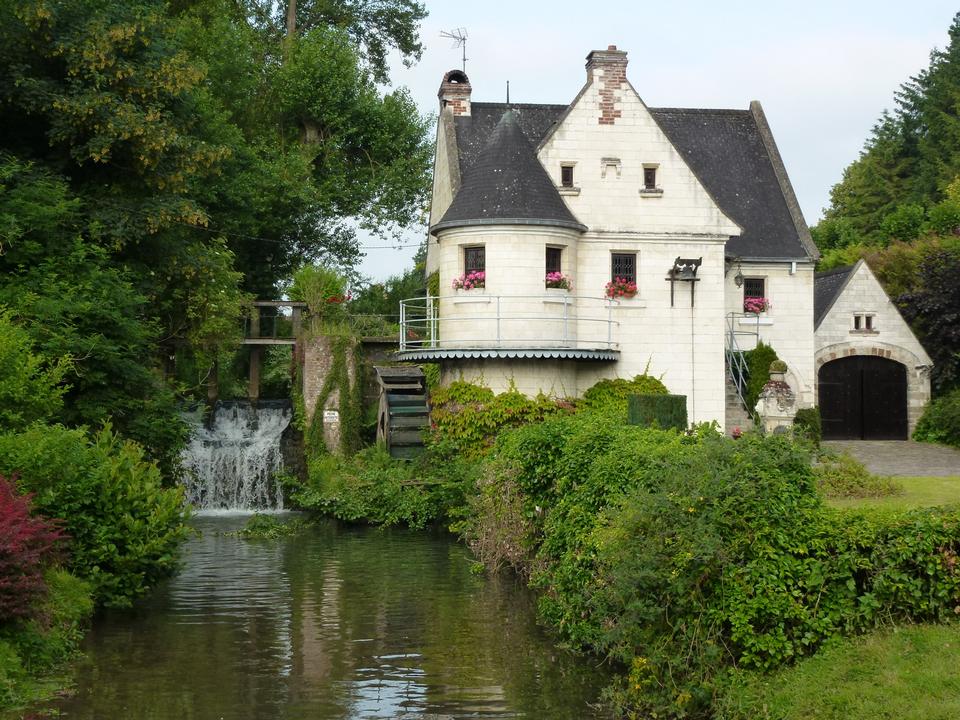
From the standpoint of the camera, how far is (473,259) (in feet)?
93.4

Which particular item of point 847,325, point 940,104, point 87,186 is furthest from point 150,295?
point 940,104

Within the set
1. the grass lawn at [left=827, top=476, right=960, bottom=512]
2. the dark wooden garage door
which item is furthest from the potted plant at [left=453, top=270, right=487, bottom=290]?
the dark wooden garage door

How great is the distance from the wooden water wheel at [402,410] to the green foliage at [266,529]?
311 cm

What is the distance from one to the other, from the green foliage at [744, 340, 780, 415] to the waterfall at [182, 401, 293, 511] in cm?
1219

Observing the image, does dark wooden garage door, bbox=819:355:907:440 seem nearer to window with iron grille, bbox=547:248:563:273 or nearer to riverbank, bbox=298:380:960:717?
window with iron grille, bbox=547:248:563:273

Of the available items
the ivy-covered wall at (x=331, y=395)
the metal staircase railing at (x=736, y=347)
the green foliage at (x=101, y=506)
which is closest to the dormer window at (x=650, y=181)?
the metal staircase railing at (x=736, y=347)

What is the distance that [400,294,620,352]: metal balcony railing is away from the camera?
27.9 m

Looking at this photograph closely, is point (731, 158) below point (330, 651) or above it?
above

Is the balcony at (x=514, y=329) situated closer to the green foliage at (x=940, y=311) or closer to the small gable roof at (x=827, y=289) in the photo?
the small gable roof at (x=827, y=289)

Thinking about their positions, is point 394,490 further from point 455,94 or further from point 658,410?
point 455,94

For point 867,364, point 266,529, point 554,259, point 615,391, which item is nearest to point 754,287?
point 867,364

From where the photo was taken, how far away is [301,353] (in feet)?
108

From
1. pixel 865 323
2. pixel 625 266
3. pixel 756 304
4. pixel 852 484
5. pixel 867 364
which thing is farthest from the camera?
pixel 867 364

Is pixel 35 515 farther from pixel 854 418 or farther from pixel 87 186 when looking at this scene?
pixel 854 418
